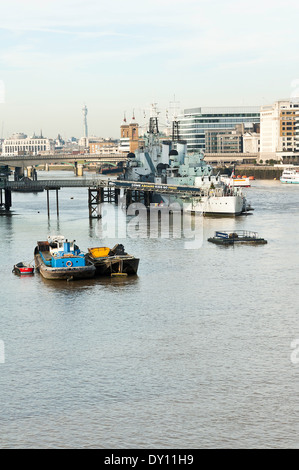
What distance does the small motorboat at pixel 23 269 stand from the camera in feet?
167

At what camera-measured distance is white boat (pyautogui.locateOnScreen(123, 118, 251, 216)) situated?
3679 inches

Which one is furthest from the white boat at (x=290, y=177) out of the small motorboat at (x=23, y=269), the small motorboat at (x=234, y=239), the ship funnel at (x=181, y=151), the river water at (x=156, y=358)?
the small motorboat at (x=23, y=269)

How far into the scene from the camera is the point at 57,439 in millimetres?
23766

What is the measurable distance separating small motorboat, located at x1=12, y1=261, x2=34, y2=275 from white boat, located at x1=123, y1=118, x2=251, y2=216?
1727 inches

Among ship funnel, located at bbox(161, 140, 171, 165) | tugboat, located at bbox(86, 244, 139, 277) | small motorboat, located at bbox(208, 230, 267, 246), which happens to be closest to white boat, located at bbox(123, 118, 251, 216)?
ship funnel, located at bbox(161, 140, 171, 165)

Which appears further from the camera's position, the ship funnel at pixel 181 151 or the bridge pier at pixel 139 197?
the ship funnel at pixel 181 151

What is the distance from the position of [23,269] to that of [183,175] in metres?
62.6

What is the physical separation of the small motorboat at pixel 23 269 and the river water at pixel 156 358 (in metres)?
0.59

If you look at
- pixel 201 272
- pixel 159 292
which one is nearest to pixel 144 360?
pixel 159 292

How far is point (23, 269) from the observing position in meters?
50.8

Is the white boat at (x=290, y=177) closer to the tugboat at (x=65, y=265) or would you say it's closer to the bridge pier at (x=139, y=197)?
the bridge pier at (x=139, y=197)

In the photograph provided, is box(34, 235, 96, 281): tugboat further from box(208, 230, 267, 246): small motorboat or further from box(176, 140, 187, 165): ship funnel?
box(176, 140, 187, 165): ship funnel

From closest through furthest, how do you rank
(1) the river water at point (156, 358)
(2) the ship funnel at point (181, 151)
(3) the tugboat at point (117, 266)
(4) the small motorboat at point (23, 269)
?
→ (1) the river water at point (156, 358) → (3) the tugboat at point (117, 266) → (4) the small motorboat at point (23, 269) → (2) the ship funnel at point (181, 151)

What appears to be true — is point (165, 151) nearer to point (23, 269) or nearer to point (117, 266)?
point (117, 266)
